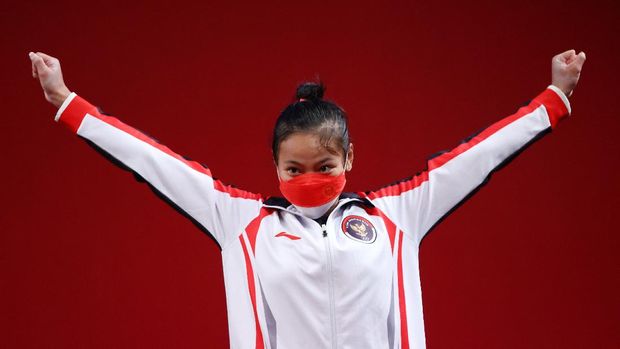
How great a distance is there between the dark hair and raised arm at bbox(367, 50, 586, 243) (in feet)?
0.42

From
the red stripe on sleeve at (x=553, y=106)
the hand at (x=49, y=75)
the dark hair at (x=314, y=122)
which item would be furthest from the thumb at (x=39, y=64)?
the red stripe on sleeve at (x=553, y=106)

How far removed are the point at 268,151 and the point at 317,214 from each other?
1020 millimetres

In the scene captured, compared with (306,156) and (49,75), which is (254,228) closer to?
(306,156)

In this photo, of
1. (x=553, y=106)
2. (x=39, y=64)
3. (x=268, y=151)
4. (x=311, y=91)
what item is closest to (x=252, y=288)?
(x=311, y=91)

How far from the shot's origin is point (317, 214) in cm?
114

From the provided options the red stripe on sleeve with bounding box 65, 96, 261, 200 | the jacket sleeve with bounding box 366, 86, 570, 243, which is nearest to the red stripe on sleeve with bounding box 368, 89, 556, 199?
the jacket sleeve with bounding box 366, 86, 570, 243

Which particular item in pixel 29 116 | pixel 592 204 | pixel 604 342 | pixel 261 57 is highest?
pixel 261 57

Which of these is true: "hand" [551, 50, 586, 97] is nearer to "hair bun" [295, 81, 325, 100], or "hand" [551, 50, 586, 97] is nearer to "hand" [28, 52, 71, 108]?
"hair bun" [295, 81, 325, 100]

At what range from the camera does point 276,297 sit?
1.07 m

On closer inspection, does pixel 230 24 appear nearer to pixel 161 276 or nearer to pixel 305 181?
pixel 161 276

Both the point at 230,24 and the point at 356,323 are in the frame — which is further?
the point at 230,24

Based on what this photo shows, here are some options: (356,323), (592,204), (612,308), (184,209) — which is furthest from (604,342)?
(184,209)

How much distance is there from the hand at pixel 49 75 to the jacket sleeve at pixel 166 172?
0.02 meters

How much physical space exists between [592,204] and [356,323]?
55.4 inches
